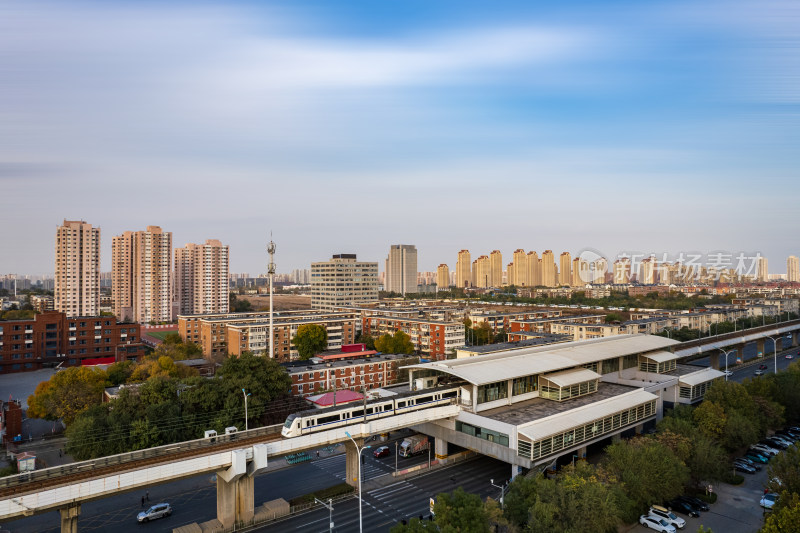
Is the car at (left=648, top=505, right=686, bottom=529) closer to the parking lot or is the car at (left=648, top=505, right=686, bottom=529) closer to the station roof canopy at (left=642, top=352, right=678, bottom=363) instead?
the parking lot

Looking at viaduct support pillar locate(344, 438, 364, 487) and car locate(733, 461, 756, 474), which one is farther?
car locate(733, 461, 756, 474)

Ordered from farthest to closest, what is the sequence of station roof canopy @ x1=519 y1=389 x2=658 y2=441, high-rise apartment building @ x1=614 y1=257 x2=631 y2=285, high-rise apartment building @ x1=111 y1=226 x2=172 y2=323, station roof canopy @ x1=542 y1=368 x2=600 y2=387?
high-rise apartment building @ x1=614 y1=257 x2=631 y2=285 < high-rise apartment building @ x1=111 y1=226 x2=172 y2=323 < station roof canopy @ x1=542 y1=368 x2=600 y2=387 < station roof canopy @ x1=519 y1=389 x2=658 y2=441

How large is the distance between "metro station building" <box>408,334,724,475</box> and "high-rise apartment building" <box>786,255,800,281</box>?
7772 inches

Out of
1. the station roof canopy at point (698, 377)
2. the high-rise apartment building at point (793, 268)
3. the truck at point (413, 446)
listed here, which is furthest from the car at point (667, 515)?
the high-rise apartment building at point (793, 268)

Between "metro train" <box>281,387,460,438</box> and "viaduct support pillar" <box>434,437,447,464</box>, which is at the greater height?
"metro train" <box>281,387,460,438</box>

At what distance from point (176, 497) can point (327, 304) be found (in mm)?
76834

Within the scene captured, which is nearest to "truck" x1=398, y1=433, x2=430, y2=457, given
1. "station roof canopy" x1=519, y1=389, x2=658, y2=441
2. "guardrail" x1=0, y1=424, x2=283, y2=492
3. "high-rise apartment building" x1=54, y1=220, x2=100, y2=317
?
"station roof canopy" x1=519, y1=389, x2=658, y2=441

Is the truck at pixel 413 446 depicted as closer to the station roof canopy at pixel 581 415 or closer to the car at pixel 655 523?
the station roof canopy at pixel 581 415

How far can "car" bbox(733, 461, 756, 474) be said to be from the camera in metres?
29.2

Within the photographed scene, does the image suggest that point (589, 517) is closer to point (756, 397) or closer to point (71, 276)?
point (756, 397)

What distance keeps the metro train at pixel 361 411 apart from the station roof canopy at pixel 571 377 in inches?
305

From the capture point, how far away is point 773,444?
3284 cm

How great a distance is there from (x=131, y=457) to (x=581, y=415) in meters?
25.0

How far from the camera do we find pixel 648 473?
75.2 feet
